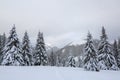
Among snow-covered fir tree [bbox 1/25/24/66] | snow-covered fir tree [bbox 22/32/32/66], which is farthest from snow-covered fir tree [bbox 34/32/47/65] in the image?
snow-covered fir tree [bbox 1/25/24/66]

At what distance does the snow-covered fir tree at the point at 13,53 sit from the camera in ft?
95.7

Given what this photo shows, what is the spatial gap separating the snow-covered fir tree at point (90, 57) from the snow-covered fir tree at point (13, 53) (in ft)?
46.2

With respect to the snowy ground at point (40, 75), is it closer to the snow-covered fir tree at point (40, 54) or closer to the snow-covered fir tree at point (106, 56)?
the snow-covered fir tree at point (106, 56)

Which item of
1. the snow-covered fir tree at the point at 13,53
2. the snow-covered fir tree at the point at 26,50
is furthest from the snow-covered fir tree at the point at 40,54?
the snow-covered fir tree at the point at 13,53

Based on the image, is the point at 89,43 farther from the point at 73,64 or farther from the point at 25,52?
the point at 73,64

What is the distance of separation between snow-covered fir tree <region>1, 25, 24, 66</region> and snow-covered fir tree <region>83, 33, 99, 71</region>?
1409 cm

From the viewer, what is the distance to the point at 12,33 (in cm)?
3145

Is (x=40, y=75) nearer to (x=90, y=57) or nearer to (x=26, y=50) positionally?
(x=90, y=57)

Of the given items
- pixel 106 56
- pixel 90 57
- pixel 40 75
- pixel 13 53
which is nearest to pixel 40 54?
pixel 13 53

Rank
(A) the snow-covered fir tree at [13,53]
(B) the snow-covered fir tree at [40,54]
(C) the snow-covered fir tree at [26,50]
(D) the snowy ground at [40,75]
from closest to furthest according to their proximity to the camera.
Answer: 1. (D) the snowy ground at [40,75]
2. (A) the snow-covered fir tree at [13,53]
3. (C) the snow-covered fir tree at [26,50]
4. (B) the snow-covered fir tree at [40,54]

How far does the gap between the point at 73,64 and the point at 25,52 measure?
19668 mm

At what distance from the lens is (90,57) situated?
2734 centimetres

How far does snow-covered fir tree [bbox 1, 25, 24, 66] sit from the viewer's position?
29.2 m

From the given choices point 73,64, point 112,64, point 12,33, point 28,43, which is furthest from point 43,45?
point 112,64
